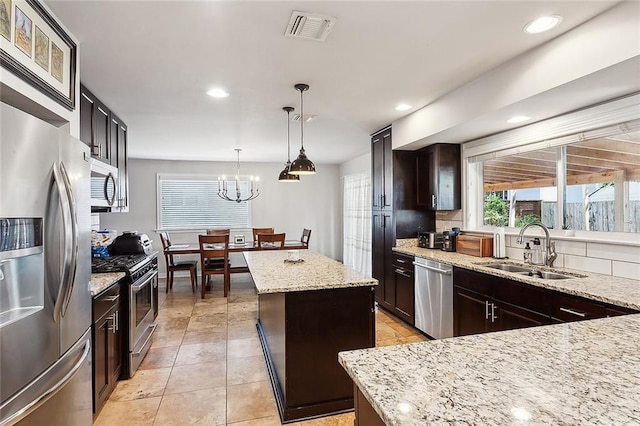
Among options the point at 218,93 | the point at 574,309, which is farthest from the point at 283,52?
the point at 574,309

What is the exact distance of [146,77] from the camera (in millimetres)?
2635

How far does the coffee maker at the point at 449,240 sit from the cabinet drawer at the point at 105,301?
3110mm

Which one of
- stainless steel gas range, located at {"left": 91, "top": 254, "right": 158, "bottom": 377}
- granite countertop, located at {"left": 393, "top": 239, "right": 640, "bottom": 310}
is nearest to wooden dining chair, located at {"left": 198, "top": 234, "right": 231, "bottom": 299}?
stainless steel gas range, located at {"left": 91, "top": 254, "right": 158, "bottom": 377}

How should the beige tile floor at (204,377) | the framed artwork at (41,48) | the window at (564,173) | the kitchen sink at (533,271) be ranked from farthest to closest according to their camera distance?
the kitchen sink at (533,271) → the window at (564,173) → the beige tile floor at (204,377) → the framed artwork at (41,48)

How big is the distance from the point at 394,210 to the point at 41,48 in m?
3.37

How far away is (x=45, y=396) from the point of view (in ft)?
4.35

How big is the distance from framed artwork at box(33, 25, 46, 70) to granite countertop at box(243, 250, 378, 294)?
1585 millimetres

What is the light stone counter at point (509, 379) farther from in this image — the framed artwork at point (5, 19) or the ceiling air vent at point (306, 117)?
the ceiling air vent at point (306, 117)

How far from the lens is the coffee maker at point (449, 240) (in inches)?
144

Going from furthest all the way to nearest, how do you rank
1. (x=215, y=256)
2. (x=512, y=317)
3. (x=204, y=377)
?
(x=215, y=256)
(x=204, y=377)
(x=512, y=317)

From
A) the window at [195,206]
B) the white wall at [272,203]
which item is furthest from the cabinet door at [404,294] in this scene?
the window at [195,206]

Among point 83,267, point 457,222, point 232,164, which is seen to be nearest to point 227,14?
point 83,267

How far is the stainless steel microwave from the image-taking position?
2877 millimetres

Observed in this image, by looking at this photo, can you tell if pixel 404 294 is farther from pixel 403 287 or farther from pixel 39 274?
pixel 39 274
